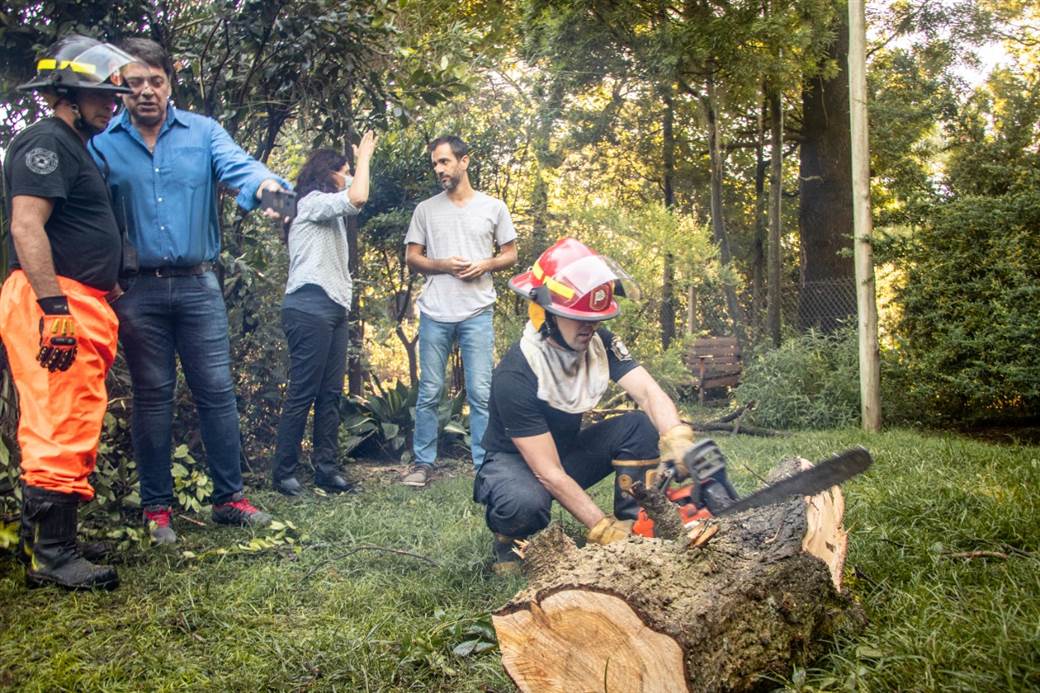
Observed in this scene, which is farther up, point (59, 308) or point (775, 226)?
point (775, 226)

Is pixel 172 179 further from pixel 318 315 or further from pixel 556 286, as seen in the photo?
pixel 556 286

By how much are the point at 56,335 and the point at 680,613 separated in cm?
244

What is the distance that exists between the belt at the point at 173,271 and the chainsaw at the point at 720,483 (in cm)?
230

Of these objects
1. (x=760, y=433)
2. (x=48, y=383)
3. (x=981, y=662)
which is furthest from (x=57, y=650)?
(x=760, y=433)

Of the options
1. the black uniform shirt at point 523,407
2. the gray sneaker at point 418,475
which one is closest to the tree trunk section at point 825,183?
the gray sneaker at point 418,475

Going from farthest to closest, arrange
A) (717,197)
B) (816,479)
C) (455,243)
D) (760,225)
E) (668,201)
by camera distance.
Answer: (760,225), (668,201), (717,197), (455,243), (816,479)

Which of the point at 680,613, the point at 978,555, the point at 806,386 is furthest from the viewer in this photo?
the point at 806,386

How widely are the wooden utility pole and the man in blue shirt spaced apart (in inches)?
187

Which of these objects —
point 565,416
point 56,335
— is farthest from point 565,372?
point 56,335

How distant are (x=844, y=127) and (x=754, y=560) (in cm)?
1015

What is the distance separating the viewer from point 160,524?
3.68 m

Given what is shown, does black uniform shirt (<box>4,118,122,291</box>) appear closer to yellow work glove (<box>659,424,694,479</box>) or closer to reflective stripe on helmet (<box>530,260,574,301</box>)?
reflective stripe on helmet (<box>530,260,574,301</box>)

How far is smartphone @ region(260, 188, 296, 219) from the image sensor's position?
359 cm

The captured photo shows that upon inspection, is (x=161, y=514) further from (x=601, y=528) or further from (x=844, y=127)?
(x=844, y=127)
